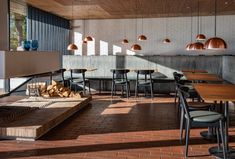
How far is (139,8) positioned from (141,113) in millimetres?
4725

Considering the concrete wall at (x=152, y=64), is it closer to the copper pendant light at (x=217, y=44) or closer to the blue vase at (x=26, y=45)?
the blue vase at (x=26, y=45)

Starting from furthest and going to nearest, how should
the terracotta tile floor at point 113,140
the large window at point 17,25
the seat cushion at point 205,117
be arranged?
the large window at point 17,25, the terracotta tile floor at point 113,140, the seat cushion at point 205,117

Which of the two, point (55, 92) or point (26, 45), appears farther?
point (55, 92)

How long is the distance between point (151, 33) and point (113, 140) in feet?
30.6

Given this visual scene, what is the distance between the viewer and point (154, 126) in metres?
5.01

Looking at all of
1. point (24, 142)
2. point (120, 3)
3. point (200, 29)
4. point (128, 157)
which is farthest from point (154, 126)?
point (200, 29)

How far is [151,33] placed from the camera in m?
13.0

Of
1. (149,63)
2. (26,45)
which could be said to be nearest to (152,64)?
(149,63)

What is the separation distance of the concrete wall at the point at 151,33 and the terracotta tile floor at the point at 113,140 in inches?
277

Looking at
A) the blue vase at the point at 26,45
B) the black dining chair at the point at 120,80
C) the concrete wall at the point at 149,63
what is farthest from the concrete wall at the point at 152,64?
the blue vase at the point at 26,45

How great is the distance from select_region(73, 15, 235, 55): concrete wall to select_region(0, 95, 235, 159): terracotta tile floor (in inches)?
277

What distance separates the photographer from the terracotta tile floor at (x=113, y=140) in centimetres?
358

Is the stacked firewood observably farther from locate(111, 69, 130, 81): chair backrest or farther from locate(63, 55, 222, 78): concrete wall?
locate(63, 55, 222, 78): concrete wall

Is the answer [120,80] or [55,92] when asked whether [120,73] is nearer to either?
[120,80]
